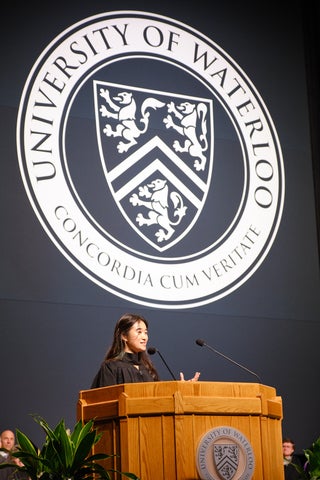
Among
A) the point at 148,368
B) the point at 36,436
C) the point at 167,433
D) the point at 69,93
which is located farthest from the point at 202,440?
the point at 69,93

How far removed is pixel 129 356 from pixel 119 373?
0.18 meters

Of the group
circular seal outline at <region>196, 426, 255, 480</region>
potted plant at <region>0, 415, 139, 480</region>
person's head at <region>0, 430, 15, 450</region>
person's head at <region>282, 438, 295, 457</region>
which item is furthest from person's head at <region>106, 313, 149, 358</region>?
person's head at <region>282, 438, 295, 457</region>

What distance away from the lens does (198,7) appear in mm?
7238

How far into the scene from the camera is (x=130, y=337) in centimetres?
458

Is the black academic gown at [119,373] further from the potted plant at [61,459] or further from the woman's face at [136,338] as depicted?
the potted plant at [61,459]

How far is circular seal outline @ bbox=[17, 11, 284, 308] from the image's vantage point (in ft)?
20.4

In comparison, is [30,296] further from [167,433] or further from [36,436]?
Answer: [167,433]

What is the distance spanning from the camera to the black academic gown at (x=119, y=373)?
440cm

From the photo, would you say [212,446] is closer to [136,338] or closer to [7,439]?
[136,338]

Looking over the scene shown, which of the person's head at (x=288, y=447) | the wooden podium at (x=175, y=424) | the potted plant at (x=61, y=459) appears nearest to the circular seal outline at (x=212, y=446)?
the wooden podium at (x=175, y=424)

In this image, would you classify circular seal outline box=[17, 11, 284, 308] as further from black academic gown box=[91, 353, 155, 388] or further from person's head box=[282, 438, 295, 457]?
black academic gown box=[91, 353, 155, 388]

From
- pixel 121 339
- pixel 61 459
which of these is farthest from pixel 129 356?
pixel 61 459

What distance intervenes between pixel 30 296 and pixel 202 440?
8.86 ft

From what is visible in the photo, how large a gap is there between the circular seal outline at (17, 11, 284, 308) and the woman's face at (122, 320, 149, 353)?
1.66 m
